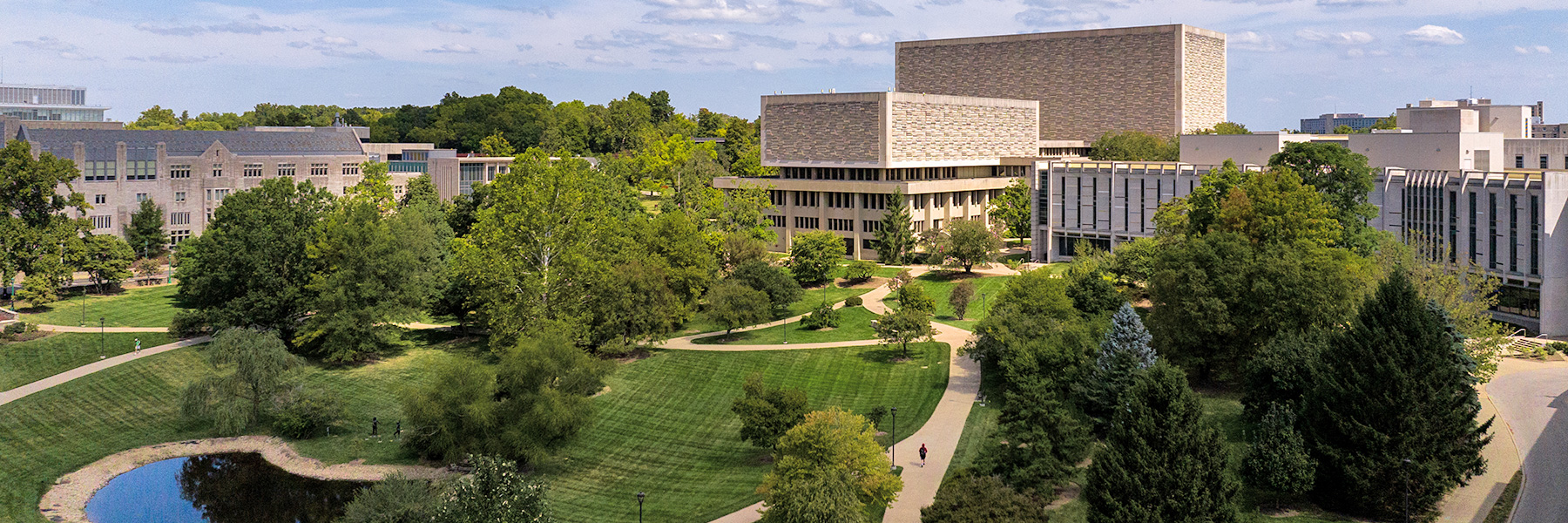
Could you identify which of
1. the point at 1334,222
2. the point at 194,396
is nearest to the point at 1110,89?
the point at 1334,222

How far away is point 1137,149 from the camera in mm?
111312

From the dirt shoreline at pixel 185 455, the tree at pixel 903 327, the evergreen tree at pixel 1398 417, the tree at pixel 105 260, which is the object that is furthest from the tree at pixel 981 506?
the tree at pixel 105 260

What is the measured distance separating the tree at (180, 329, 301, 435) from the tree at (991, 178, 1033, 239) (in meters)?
58.6

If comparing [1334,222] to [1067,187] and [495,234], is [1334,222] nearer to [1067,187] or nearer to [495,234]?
[1067,187]

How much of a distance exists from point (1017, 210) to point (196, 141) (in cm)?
7038

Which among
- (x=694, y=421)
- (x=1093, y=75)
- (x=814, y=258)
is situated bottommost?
(x=694, y=421)

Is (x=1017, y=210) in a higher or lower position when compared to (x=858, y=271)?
higher

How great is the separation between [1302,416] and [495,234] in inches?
1706

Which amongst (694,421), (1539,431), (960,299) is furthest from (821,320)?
A: (1539,431)

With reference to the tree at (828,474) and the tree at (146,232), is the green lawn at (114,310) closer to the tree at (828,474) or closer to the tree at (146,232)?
the tree at (146,232)

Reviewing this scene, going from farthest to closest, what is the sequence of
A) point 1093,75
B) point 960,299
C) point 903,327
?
point 1093,75 < point 960,299 < point 903,327

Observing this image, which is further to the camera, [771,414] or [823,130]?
[823,130]

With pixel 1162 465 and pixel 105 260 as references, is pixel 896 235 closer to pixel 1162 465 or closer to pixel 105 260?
pixel 105 260

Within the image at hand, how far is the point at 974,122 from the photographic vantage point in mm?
107750
